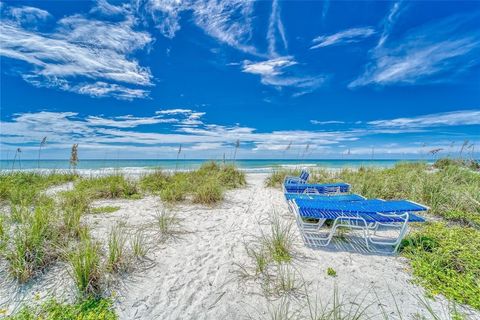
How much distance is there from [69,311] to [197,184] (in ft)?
16.6

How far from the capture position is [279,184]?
29.1 ft

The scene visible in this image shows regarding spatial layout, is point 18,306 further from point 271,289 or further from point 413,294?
point 413,294

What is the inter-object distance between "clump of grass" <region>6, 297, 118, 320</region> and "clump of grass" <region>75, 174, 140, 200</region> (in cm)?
431

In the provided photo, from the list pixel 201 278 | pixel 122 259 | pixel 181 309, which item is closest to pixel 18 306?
pixel 122 259

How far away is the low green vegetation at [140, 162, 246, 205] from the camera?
6.07 meters

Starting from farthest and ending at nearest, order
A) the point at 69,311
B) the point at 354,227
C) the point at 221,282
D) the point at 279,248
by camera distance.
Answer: the point at 354,227, the point at 279,248, the point at 221,282, the point at 69,311

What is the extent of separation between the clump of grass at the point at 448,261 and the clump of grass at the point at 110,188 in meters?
6.26

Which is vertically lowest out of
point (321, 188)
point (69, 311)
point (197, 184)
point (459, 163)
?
point (69, 311)

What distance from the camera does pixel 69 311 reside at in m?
2.12

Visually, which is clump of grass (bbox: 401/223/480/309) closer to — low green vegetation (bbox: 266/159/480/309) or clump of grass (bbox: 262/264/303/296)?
low green vegetation (bbox: 266/159/480/309)

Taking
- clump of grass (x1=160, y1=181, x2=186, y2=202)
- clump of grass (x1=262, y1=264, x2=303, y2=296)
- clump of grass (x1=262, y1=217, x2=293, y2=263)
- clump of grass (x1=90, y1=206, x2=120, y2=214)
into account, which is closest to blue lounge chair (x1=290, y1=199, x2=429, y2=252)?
clump of grass (x1=262, y1=217, x2=293, y2=263)

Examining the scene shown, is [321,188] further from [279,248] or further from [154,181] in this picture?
[154,181]

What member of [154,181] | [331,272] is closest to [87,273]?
[331,272]

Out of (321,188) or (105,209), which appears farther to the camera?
(321,188)
